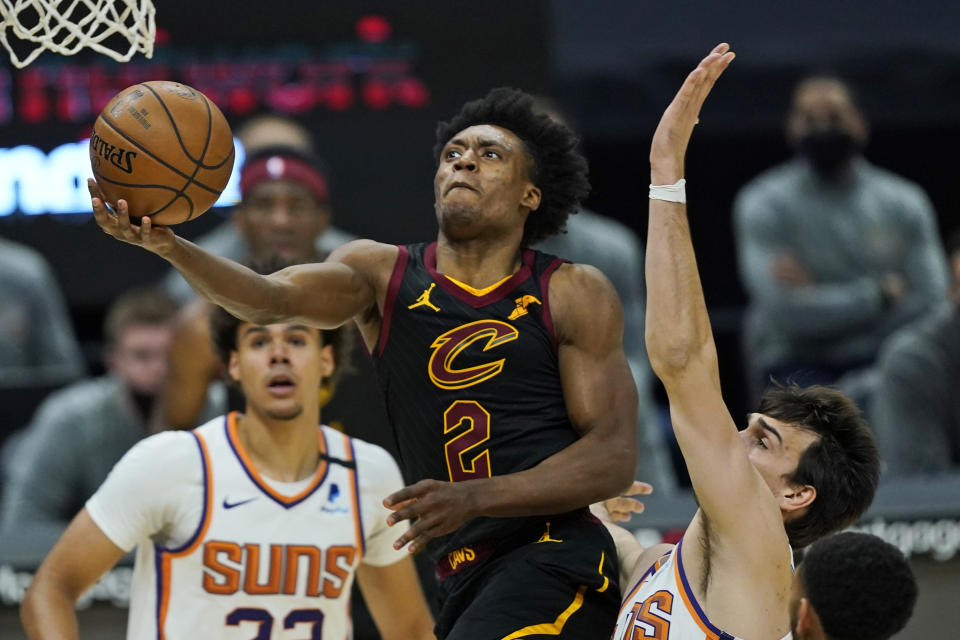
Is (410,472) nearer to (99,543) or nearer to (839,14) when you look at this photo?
(99,543)

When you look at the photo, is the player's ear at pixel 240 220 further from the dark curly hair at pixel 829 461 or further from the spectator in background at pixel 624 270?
the dark curly hair at pixel 829 461

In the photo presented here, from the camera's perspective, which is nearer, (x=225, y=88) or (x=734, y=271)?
(x=225, y=88)

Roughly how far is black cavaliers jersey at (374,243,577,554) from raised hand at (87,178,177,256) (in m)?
0.76

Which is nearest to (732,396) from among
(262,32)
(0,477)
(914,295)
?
(914,295)

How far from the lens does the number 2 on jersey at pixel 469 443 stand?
4281 millimetres

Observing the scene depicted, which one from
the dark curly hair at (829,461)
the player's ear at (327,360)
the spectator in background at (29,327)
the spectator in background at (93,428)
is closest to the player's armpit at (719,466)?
the dark curly hair at (829,461)

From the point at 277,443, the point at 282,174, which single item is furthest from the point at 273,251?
the point at 277,443

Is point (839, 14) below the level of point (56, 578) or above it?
above

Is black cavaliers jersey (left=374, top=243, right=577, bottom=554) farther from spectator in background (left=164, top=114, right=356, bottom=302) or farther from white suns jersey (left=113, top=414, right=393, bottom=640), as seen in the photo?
spectator in background (left=164, top=114, right=356, bottom=302)

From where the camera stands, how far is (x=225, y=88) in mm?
8320

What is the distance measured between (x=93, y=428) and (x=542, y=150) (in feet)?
10.5

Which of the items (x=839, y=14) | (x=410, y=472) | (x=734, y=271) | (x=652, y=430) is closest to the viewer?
(x=410, y=472)

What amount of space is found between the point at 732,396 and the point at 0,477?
4339mm

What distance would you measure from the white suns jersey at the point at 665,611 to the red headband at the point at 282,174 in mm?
3361
